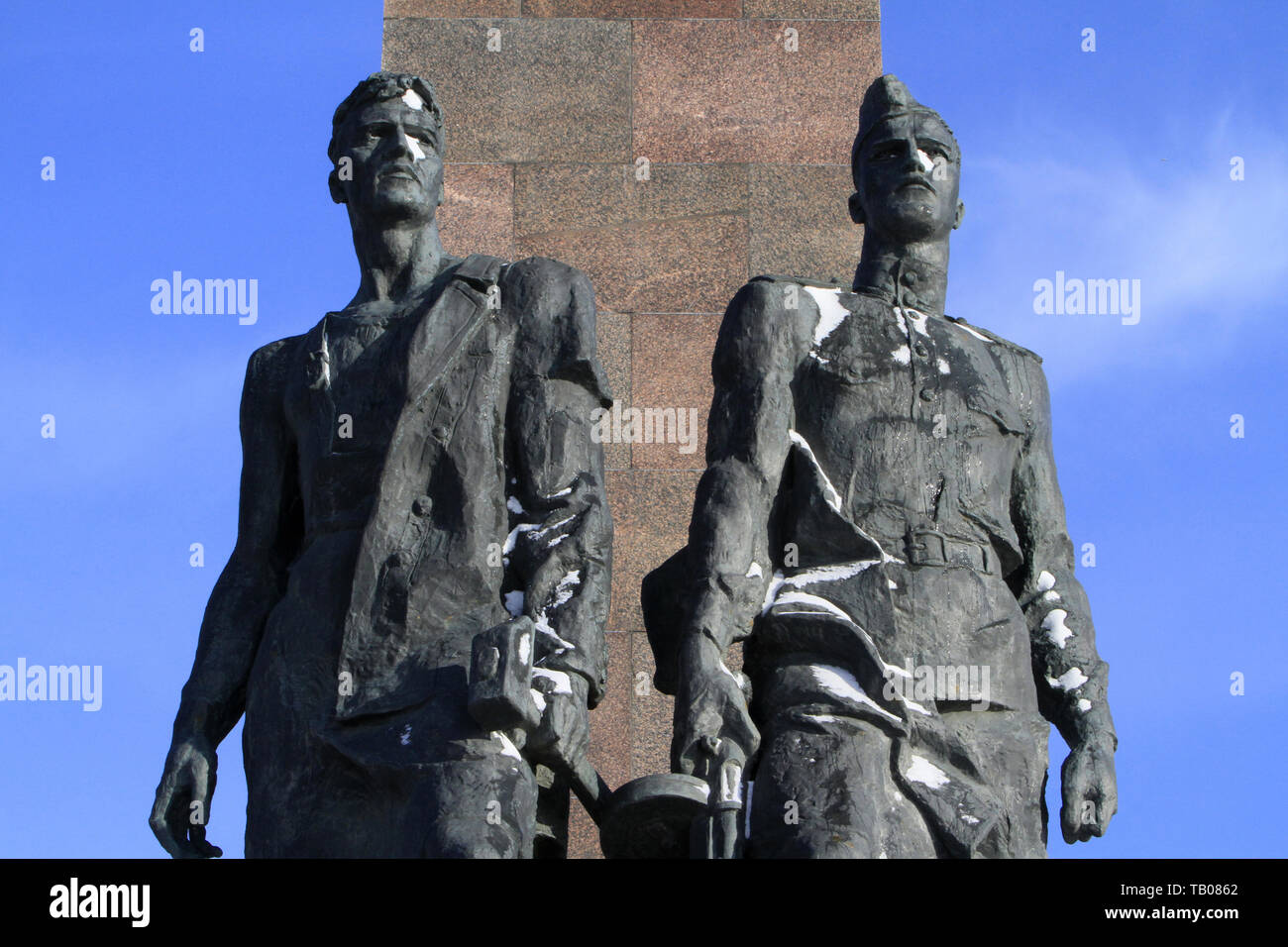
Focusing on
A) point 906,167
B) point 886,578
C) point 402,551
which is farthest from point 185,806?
point 906,167

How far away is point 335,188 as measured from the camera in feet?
37.3

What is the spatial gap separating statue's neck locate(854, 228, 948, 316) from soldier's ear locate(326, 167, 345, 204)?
230cm

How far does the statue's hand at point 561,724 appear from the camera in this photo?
376 inches

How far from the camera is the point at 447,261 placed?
11.2 metres

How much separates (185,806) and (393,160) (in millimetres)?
2929

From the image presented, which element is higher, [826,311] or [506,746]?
[826,311]

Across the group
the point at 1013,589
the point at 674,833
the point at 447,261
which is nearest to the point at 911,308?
the point at 1013,589

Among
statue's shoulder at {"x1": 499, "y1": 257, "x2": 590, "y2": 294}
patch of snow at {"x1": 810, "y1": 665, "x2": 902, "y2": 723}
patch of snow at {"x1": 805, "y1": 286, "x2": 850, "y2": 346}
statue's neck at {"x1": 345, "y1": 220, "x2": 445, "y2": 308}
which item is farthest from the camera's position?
statue's neck at {"x1": 345, "y1": 220, "x2": 445, "y2": 308}

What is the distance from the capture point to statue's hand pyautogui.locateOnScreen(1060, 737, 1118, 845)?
9891 millimetres

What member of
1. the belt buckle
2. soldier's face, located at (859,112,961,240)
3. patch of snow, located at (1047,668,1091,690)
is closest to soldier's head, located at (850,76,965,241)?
soldier's face, located at (859,112,961,240)

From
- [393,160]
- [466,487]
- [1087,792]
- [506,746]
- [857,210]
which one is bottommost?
[1087,792]

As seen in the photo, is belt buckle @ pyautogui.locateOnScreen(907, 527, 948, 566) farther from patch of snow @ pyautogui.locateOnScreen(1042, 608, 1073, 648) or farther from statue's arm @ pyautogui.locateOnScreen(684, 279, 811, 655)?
patch of snow @ pyautogui.locateOnScreen(1042, 608, 1073, 648)

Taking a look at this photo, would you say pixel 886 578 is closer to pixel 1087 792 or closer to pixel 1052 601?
pixel 1052 601
